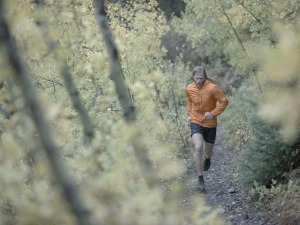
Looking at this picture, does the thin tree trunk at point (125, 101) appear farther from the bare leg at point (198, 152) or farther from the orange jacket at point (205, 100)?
the orange jacket at point (205, 100)

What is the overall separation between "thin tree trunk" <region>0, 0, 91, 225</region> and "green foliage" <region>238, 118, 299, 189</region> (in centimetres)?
484

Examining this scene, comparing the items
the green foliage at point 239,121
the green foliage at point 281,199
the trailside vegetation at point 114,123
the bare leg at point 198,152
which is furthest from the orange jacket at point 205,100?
the green foliage at point 281,199

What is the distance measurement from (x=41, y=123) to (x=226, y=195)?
6.20 metres

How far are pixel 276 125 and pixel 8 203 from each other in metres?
4.07

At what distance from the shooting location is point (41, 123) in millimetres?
2582

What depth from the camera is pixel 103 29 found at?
412 centimetres

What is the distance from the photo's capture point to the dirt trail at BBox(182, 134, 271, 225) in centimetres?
702

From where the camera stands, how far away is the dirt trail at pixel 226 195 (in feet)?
23.0

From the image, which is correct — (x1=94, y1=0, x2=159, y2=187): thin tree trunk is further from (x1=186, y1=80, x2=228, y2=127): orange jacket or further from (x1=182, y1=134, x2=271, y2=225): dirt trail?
(x1=186, y1=80, x2=228, y2=127): orange jacket

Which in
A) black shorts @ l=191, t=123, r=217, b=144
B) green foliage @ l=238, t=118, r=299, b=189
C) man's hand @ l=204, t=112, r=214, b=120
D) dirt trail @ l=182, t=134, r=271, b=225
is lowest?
dirt trail @ l=182, t=134, r=271, b=225

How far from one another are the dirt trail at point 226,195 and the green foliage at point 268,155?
19.9 inches

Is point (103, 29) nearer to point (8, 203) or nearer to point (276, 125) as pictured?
point (8, 203)

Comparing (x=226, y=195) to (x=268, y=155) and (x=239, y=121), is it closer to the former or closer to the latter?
(x=268, y=155)

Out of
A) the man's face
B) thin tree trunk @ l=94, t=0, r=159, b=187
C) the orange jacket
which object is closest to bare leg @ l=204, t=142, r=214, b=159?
the orange jacket
